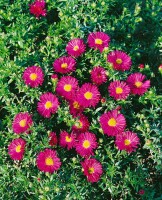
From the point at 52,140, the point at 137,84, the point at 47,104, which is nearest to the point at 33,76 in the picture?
the point at 47,104

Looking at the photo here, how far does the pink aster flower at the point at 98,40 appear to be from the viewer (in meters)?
2.70

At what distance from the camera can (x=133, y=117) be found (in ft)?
8.39

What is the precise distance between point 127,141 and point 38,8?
4.17ft

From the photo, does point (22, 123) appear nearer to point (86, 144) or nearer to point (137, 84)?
point (86, 144)

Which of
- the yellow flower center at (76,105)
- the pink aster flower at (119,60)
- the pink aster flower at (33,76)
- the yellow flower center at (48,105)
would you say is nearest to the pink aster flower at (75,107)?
the yellow flower center at (76,105)

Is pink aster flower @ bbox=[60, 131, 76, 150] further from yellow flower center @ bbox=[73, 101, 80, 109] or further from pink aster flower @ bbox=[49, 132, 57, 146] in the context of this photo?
yellow flower center @ bbox=[73, 101, 80, 109]

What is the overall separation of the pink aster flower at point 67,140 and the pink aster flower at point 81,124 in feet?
0.14

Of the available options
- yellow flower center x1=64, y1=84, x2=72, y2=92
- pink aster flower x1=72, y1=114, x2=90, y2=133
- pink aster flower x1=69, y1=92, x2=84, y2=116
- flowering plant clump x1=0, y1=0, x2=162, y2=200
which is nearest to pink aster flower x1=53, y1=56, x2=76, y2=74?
flowering plant clump x1=0, y1=0, x2=162, y2=200

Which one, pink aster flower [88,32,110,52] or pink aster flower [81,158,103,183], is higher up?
pink aster flower [88,32,110,52]

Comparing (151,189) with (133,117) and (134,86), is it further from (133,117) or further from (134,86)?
(134,86)

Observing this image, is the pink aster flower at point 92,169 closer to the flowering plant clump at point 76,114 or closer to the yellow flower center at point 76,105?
the flowering plant clump at point 76,114

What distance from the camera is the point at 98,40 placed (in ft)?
8.97

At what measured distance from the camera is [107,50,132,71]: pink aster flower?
2.59m

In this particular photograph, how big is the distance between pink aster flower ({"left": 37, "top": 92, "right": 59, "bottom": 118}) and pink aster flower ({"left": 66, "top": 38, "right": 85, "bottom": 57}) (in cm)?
36
